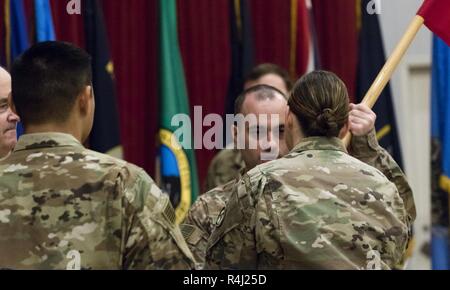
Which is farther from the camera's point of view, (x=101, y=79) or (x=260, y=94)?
(x=101, y=79)

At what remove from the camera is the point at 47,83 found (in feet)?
7.36

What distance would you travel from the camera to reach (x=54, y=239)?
7.09ft

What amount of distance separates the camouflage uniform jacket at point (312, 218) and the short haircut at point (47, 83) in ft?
1.75

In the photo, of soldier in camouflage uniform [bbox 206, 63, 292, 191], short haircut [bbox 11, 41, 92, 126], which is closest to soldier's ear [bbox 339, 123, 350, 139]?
short haircut [bbox 11, 41, 92, 126]

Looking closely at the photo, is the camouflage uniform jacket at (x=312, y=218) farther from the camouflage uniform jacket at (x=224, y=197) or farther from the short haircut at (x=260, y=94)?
the short haircut at (x=260, y=94)

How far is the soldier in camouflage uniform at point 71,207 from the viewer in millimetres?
2158

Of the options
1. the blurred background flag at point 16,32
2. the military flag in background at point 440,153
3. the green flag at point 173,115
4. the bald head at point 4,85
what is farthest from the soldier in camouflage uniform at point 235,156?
the bald head at point 4,85

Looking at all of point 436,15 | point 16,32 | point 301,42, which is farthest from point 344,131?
point 301,42

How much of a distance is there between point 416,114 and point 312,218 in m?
3.72

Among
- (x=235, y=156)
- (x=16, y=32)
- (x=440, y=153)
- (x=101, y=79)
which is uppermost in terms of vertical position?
(x=16, y=32)

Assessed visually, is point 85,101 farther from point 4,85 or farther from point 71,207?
point 4,85
